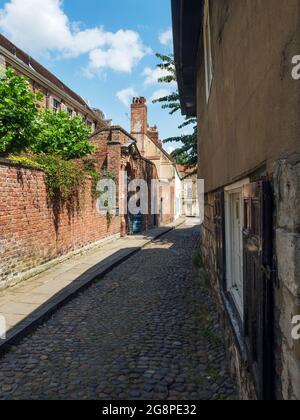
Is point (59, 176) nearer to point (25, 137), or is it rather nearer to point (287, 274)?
point (25, 137)

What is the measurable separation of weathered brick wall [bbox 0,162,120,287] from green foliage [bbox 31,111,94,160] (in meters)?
3.11

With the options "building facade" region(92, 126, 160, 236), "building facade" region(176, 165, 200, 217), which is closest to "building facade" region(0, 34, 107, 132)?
"building facade" region(92, 126, 160, 236)

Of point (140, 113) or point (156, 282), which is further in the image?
point (140, 113)

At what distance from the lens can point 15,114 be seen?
8891mm

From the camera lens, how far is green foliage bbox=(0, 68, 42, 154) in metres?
8.90

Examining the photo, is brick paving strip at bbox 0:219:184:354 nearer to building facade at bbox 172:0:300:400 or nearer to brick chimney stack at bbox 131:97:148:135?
building facade at bbox 172:0:300:400

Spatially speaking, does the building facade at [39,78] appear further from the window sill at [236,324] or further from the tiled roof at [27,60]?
the window sill at [236,324]

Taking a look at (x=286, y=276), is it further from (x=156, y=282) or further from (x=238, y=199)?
(x=156, y=282)

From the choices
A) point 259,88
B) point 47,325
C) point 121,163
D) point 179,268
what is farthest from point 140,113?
point 259,88

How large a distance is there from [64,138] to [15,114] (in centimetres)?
434

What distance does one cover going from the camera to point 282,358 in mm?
1691

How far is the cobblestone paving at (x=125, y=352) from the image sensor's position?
327cm

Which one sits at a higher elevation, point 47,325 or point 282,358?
point 282,358

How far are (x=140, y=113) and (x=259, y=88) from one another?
27.8m
